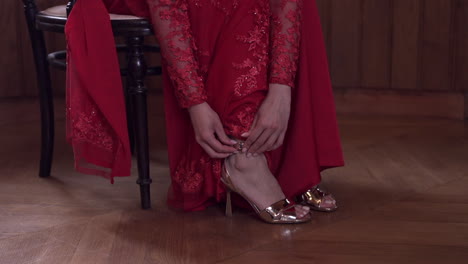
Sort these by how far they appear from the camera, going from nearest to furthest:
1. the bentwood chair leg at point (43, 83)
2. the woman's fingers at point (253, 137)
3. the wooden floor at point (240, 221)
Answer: the wooden floor at point (240, 221)
the woman's fingers at point (253, 137)
the bentwood chair leg at point (43, 83)

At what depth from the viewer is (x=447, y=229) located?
136cm

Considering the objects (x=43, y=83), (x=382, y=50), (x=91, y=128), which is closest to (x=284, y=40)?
(x=91, y=128)

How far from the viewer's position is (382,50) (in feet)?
8.27

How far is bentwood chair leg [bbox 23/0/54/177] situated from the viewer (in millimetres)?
1686

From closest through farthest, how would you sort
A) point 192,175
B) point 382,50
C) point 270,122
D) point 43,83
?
point 270,122 < point 192,175 < point 43,83 < point 382,50

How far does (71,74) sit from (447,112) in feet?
4.99

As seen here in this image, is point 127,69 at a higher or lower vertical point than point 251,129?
higher

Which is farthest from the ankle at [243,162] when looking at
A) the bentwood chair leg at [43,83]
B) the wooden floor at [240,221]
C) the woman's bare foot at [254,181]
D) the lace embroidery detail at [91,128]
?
the bentwood chair leg at [43,83]

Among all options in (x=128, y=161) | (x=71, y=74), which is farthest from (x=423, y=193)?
(x=71, y=74)

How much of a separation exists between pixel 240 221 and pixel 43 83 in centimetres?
63

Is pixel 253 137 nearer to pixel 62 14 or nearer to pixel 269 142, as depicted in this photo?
Result: pixel 269 142

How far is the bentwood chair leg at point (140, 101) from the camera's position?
1.44 meters

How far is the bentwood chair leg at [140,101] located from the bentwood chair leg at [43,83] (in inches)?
13.6

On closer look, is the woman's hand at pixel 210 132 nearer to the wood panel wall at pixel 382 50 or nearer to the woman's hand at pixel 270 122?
the woman's hand at pixel 270 122
